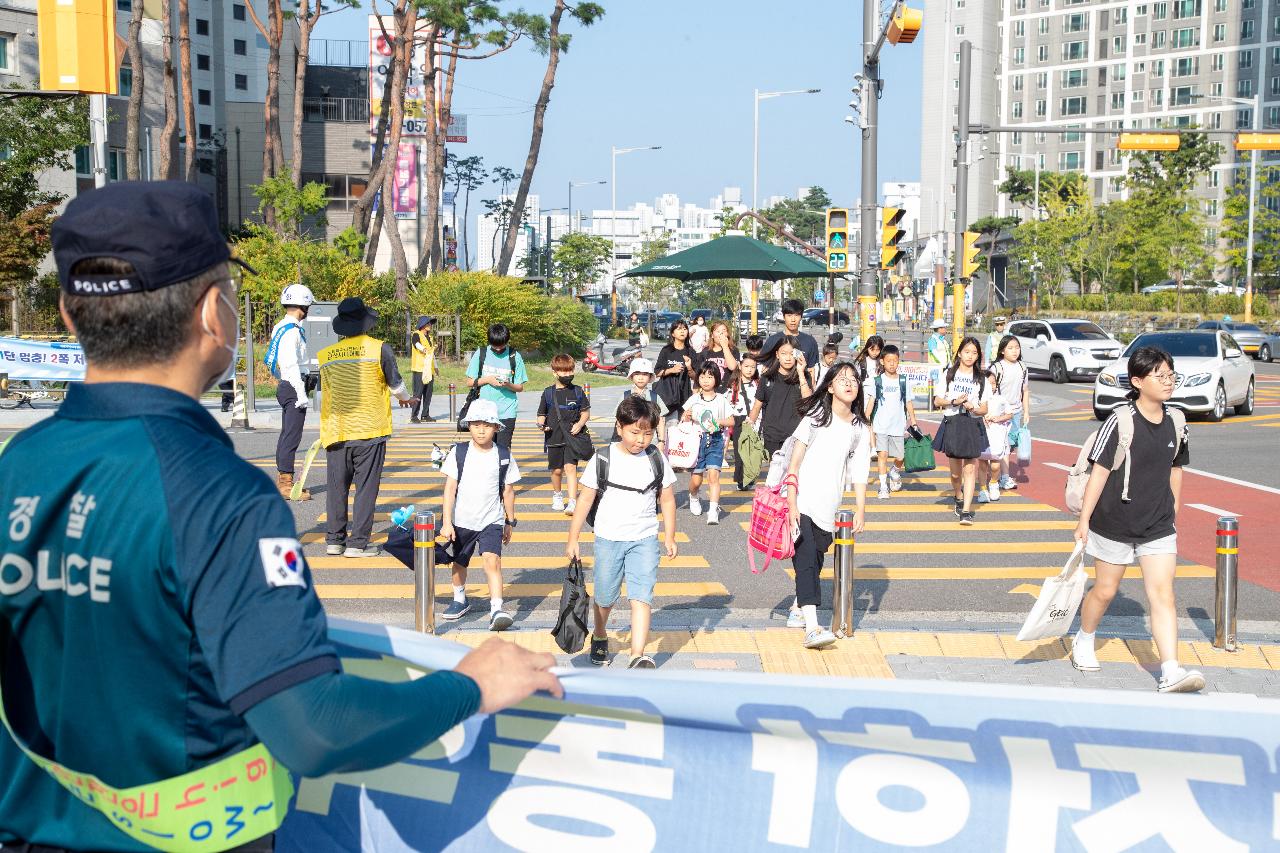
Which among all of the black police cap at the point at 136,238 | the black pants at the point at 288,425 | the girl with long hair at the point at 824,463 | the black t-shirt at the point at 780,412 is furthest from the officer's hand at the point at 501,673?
the black t-shirt at the point at 780,412

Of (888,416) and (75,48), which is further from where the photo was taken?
(888,416)

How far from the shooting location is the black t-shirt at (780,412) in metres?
13.9

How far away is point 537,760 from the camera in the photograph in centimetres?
274

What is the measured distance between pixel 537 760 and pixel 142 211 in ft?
4.58

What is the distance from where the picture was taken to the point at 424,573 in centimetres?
816

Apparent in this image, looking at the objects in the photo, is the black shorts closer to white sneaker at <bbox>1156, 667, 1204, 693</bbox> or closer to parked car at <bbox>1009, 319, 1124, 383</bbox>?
white sneaker at <bbox>1156, 667, 1204, 693</bbox>

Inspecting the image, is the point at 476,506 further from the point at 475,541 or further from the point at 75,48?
the point at 75,48

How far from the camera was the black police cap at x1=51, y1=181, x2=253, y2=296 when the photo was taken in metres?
Answer: 1.86

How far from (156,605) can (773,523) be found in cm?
679

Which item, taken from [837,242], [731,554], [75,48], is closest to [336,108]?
[837,242]

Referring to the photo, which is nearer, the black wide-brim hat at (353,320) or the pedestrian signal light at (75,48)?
the black wide-brim hat at (353,320)

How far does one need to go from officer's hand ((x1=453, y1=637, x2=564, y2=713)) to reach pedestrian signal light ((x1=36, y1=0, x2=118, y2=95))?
1163 cm

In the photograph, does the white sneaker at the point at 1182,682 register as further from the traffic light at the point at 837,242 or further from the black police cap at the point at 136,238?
the traffic light at the point at 837,242

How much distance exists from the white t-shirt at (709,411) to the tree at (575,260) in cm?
5738
